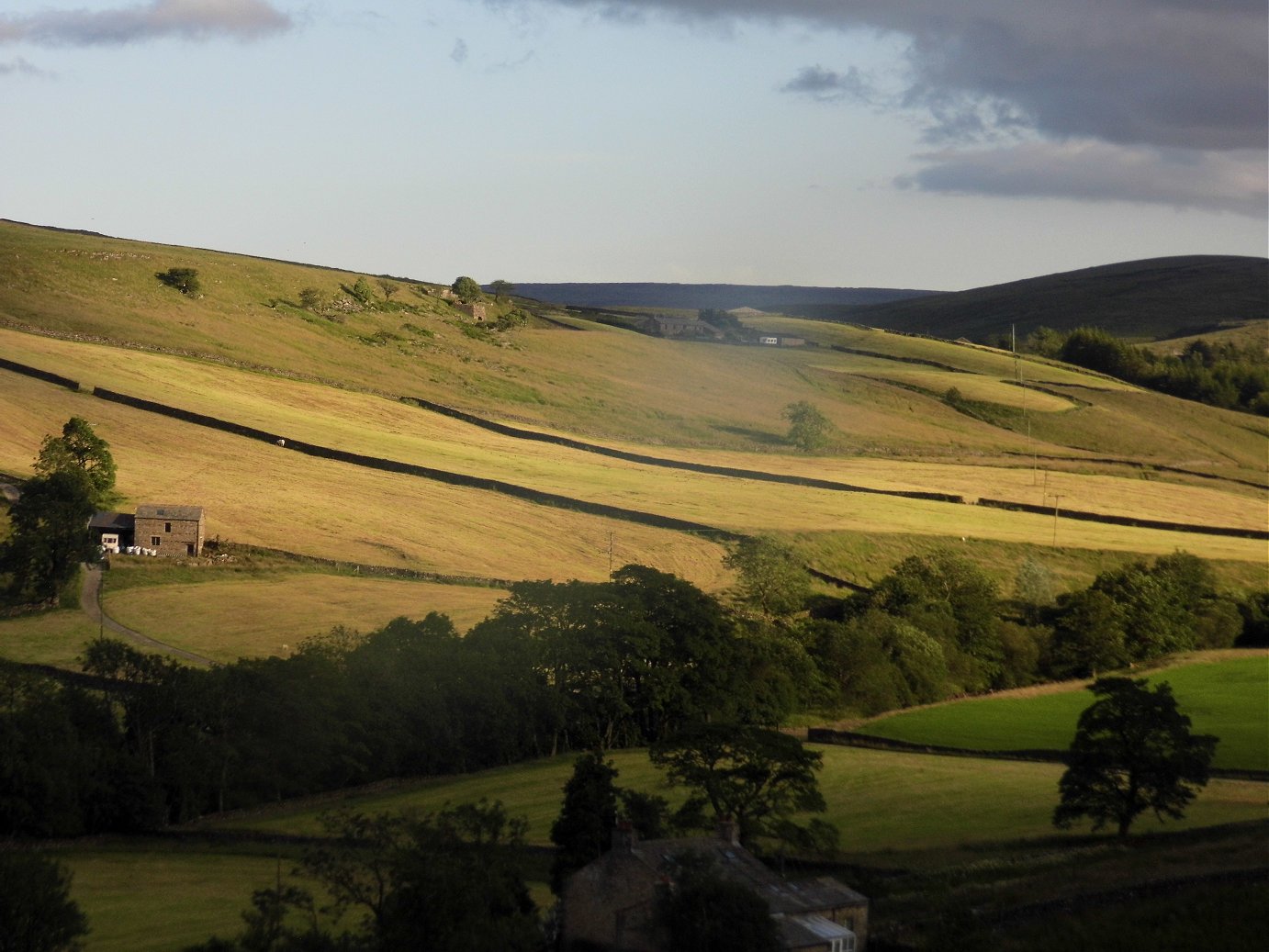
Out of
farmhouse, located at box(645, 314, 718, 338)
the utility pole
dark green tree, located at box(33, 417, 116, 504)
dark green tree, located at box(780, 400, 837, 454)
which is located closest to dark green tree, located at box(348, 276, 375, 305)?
farmhouse, located at box(645, 314, 718, 338)

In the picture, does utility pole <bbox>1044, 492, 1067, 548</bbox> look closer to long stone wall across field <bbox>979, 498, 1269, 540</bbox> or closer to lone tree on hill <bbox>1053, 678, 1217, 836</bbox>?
long stone wall across field <bbox>979, 498, 1269, 540</bbox>

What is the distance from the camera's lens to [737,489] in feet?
329

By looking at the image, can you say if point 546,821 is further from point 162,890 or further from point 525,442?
point 525,442

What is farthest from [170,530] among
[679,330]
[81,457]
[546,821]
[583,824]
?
[679,330]

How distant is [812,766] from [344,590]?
3409 cm

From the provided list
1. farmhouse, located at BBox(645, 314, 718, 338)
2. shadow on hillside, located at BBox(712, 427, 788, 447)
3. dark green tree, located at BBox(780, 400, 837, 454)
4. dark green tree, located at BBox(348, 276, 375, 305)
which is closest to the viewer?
dark green tree, located at BBox(780, 400, 837, 454)

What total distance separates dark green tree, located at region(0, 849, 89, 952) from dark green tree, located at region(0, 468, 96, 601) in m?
34.7

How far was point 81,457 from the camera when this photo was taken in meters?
80.4

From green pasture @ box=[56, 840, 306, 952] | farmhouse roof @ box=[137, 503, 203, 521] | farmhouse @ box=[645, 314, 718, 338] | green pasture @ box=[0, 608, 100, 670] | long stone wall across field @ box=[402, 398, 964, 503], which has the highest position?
farmhouse @ box=[645, 314, 718, 338]

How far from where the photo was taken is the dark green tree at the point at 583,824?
3791 centimetres

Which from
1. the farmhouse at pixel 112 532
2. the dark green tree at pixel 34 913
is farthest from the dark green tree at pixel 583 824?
the farmhouse at pixel 112 532

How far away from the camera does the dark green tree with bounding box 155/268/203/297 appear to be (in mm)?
143125

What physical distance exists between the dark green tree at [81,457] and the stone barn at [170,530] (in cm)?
435

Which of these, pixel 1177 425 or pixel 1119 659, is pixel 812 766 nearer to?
pixel 1119 659
